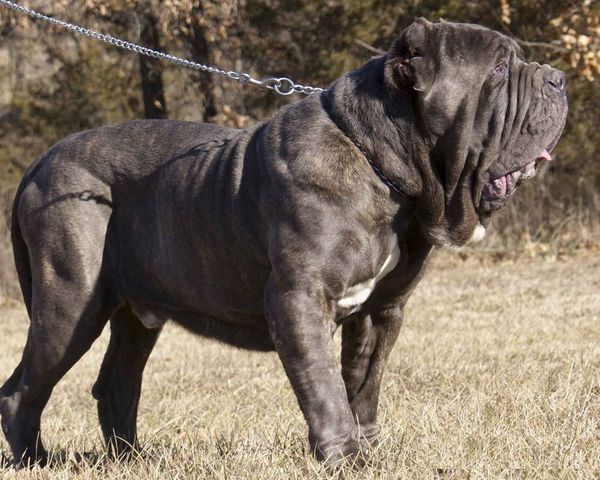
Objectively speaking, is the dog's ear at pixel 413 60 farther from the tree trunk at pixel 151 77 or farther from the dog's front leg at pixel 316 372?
the tree trunk at pixel 151 77

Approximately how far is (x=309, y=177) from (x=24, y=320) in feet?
31.4

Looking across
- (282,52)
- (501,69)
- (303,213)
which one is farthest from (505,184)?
(282,52)

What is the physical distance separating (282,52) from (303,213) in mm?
10760

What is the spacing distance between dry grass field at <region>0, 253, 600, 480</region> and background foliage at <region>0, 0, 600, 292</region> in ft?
8.35

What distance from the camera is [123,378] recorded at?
5383 millimetres

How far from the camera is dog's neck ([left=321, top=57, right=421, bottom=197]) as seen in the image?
4062 millimetres

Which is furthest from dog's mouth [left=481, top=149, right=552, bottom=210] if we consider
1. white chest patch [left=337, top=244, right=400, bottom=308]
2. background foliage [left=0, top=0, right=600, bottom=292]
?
background foliage [left=0, top=0, right=600, bottom=292]

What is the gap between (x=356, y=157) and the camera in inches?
160

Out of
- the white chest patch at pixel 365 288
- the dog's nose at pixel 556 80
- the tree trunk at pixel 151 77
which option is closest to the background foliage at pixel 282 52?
the tree trunk at pixel 151 77

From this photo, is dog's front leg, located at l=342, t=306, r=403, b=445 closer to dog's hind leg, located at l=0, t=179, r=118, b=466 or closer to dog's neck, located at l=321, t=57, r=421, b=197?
dog's neck, located at l=321, t=57, r=421, b=197

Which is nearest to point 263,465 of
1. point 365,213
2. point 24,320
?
point 365,213

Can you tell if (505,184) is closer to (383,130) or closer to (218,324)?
(383,130)

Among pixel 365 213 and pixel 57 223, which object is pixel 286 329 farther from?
pixel 57 223

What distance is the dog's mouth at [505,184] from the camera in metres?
4.18
